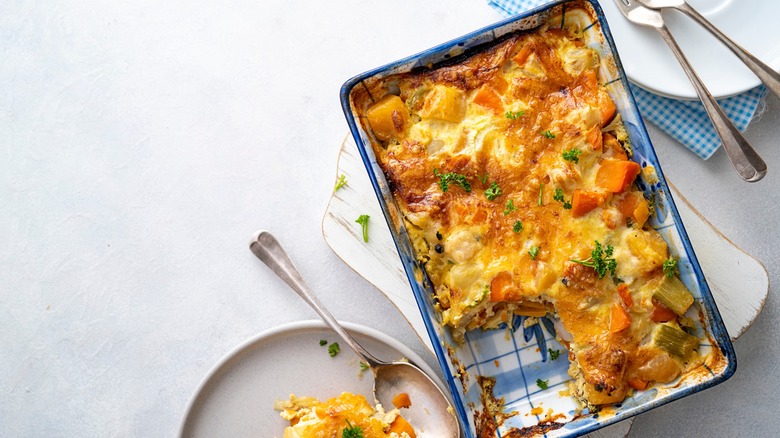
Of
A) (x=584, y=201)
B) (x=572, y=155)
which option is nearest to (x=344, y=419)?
(x=584, y=201)

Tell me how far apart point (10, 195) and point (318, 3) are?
6.43 feet

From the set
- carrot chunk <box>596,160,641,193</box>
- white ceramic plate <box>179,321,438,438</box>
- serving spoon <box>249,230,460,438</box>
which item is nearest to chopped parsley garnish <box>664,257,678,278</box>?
carrot chunk <box>596,160,641,193</box>

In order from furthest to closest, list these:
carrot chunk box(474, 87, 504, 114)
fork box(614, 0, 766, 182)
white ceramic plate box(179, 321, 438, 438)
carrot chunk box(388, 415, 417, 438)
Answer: white ceramic plate box(179, 321, 438, 438) < carrot chunk box(388, 415, 417, 438) < fork box(614, 0, 766, 182) < carrot chunk box(474, 87, 504, 114)

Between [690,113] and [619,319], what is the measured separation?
119cm

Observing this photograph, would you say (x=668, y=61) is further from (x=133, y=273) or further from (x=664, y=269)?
(x=133, y=273)

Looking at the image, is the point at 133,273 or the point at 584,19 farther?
the point at 133,273

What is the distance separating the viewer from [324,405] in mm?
3053

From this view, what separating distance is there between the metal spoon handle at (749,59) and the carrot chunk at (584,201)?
3.35 ft

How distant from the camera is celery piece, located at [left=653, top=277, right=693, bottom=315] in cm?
271

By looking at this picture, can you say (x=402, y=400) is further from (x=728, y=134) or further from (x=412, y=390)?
(x=728, y=134)

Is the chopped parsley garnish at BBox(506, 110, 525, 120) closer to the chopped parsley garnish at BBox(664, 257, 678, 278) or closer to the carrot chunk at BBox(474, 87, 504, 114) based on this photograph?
the carrot chunk at BBox(474, 87, 504, 114)

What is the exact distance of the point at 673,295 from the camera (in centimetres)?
271

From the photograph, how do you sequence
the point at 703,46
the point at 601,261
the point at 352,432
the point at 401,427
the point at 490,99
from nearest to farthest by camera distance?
the point at 601,261 < the point at 490,99 < the point at 352,432 < the point at 401,427 < the point at 703,46

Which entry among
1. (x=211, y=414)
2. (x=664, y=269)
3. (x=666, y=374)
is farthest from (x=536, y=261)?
(x=211, y=414)
